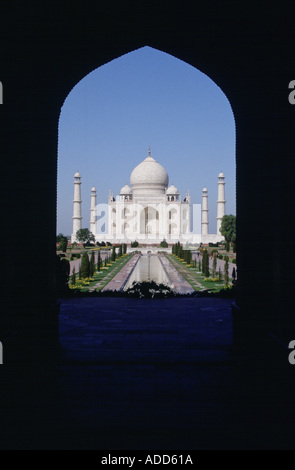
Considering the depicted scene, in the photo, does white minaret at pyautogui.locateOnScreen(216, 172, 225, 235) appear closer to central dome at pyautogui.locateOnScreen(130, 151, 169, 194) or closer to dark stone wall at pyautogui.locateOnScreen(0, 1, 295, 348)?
central dome at pyautogui.locateOnScreen(130, 151, 169, 194)

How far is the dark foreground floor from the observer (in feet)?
7.77

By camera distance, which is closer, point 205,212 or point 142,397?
point 142,397

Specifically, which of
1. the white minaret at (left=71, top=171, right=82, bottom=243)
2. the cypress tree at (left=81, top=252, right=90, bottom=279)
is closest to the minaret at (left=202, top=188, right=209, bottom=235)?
the white minaret at (left=71, top=171, right=82, bottom=243)

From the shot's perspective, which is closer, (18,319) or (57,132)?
(18,319)

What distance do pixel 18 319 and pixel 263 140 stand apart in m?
2.77

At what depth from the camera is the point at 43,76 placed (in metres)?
3.87

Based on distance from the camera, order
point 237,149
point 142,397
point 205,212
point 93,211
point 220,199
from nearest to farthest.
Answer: point 142,397, point 237,149, point 220,199, point 205,212, point 93,211

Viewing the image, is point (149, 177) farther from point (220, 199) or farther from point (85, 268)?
point (85, 268)

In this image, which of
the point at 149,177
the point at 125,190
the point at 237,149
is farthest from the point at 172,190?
the point at 237,149

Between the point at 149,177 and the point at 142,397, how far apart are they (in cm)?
3688

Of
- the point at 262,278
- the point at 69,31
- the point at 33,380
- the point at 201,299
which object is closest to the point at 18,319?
the point at 33,380

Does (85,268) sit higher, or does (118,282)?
(85,268)

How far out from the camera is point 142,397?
2934 millimetres

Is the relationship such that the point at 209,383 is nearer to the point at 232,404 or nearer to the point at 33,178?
the point at 232,404
